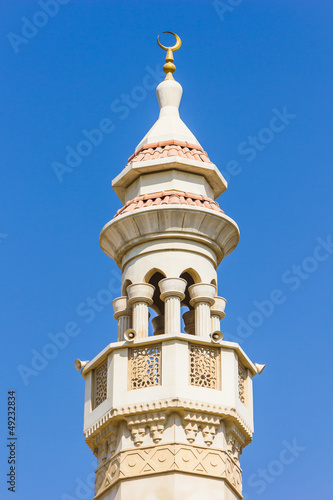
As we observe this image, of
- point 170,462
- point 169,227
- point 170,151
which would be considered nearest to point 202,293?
point 169,227

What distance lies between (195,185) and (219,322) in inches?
90.1

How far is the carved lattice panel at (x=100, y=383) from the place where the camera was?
17808 millimetres

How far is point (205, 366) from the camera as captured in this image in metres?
17.4

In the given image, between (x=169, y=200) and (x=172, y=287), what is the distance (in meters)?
1.48

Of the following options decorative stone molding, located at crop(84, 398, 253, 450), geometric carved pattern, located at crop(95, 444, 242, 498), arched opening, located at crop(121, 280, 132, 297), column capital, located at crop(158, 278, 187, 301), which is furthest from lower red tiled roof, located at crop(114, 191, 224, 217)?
geometric carved pattern, located at crop(95, 444, 242, 498)

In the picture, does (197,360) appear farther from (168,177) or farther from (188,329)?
(168,177)

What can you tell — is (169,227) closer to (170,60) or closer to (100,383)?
(100,383)

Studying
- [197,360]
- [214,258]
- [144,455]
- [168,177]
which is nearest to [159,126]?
[168,177]

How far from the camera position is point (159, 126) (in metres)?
20.3

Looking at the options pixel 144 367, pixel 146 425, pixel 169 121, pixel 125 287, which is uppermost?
pixel 169 121

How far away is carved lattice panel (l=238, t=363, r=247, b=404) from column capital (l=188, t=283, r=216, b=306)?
1.10 m

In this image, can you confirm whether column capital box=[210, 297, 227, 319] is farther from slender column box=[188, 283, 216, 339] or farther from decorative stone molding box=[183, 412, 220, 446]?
decorative stone molding box=[183, 412, 220, 446]

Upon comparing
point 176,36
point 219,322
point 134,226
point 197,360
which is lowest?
point 197,360

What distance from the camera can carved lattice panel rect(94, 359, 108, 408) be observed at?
58.4 feet
